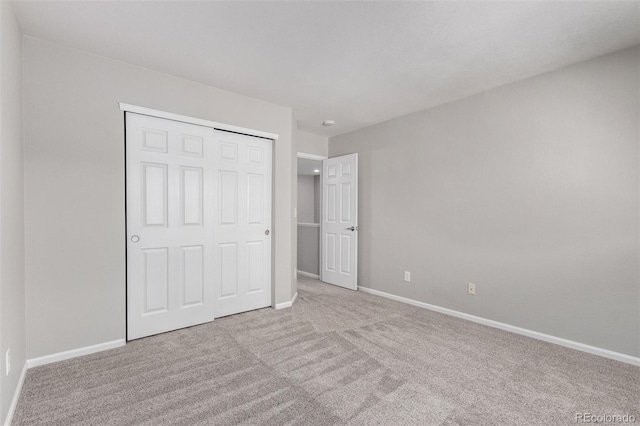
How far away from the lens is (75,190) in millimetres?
2424

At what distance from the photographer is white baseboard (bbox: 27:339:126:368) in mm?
2264

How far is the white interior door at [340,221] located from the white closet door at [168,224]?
2132 millimetres

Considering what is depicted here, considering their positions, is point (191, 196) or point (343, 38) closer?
point (343, 38)

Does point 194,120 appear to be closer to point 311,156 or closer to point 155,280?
point 155,280

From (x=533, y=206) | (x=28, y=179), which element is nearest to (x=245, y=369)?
(x=28, y=179)

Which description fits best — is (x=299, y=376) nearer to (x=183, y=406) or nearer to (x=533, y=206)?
(x=183, y=406)

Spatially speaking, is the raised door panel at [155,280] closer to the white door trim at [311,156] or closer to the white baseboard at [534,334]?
the white door trim at [311,156]

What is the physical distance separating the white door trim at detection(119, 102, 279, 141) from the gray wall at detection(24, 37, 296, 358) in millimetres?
Answer: 70

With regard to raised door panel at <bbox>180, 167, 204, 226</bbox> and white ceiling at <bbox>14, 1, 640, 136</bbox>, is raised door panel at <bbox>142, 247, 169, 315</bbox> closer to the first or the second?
raised door panel at <bbox>180, 167, 204, 226</bbox>

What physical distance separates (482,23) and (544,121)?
1310mm

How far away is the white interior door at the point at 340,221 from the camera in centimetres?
460

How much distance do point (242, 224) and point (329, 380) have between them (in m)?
1.98

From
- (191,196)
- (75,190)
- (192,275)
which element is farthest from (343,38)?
(192,275)

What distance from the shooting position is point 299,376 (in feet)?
6.97
